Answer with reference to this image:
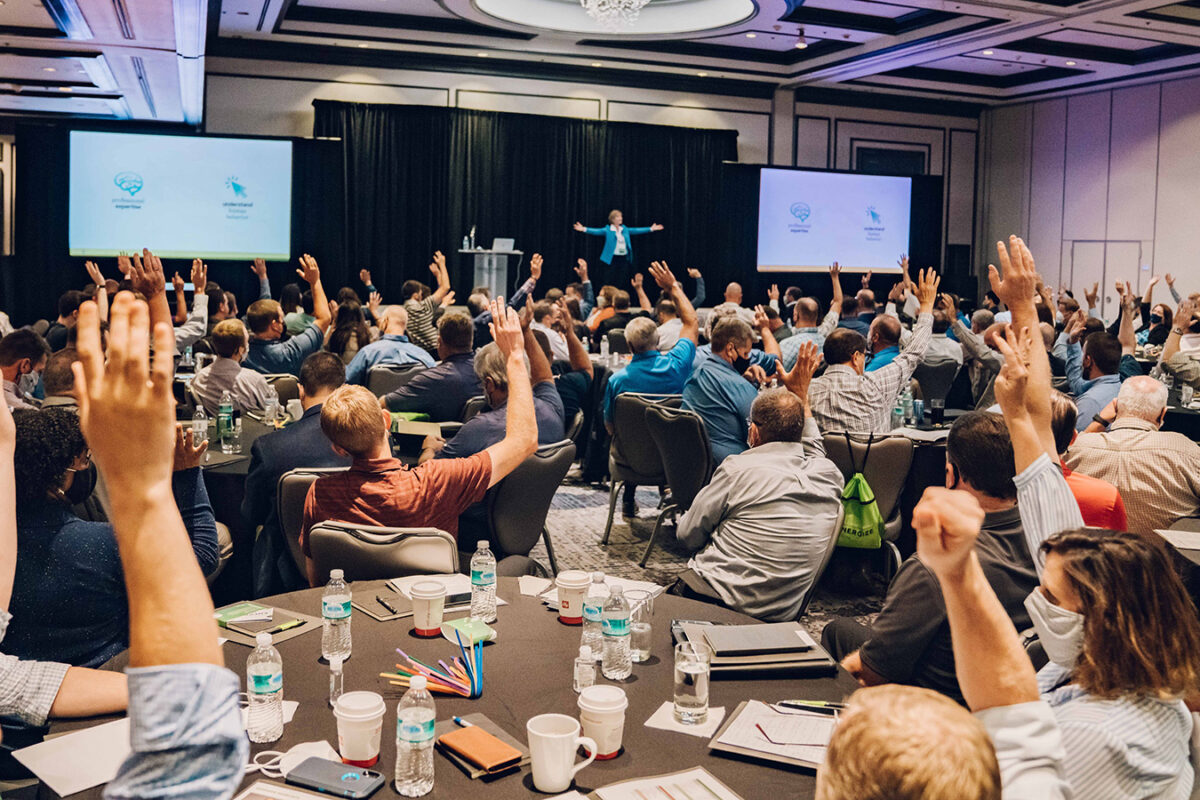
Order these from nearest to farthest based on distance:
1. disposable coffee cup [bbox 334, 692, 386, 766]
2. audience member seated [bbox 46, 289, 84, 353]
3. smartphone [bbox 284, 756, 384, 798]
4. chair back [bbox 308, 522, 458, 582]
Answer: smartphone [bbox 284, 756, 384, 798]
disposable coffee cup [bbox 334, 692, 386, 766]
chair back [bbox 308, 522, 458, 582]
audience member seated [bbox 46, 289, 84, 353]

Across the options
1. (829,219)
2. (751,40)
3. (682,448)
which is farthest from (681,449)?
(829,219)

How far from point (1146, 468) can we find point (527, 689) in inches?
119

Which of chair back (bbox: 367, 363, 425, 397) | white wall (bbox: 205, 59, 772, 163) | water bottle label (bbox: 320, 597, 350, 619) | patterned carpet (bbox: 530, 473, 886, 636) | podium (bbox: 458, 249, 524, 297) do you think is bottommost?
patterned carpet (bbox: 530, 473, 886, 636)

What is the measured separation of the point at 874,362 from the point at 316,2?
334 inches

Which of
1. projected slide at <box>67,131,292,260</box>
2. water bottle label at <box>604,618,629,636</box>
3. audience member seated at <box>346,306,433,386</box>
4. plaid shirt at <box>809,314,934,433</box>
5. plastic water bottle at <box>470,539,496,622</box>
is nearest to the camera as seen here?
water bottle label at <box>604,618,629,636</box>

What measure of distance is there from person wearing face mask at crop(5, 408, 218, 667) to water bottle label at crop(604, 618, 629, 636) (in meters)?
1.21

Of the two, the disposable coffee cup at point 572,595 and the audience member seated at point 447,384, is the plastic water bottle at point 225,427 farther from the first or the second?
the disposable coffee cup at point 572,595

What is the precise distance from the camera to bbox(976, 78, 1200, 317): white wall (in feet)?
47.7

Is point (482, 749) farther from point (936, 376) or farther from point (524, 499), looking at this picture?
point (936, 376)

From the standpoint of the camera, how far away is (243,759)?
3.04 feet

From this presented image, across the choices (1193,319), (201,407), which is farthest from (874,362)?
(201,407)

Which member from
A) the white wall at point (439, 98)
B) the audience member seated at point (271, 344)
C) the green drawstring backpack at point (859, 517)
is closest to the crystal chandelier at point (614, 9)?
the white wall at point (439, 98)

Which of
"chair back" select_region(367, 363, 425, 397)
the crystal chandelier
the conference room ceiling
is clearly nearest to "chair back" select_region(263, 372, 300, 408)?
"chair back" select_region(367, 363, 425, 397)

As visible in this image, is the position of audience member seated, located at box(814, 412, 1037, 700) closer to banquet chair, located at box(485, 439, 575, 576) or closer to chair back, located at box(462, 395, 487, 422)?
banquet chair, located at box(485, 439, 575, 576)
